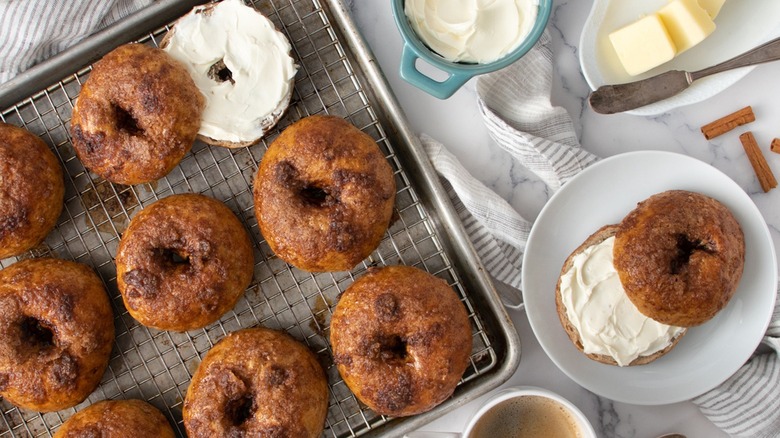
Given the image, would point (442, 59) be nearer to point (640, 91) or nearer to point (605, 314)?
point (640, 91)

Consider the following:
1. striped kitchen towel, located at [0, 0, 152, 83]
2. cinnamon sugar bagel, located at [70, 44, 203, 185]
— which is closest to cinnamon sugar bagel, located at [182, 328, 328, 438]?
cinnamon sugar bagel, located at [70, 44, 203, 185]

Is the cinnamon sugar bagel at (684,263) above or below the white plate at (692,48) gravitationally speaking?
below

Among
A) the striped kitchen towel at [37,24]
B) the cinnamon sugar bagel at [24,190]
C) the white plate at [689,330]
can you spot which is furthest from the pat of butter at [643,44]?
the cinnamon sugar bagel at [24,190]

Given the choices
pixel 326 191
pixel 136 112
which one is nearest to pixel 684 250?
pixel 326 191

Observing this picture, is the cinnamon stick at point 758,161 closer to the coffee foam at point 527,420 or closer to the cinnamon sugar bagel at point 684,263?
the cinnamon sugar bagel at point 684,263

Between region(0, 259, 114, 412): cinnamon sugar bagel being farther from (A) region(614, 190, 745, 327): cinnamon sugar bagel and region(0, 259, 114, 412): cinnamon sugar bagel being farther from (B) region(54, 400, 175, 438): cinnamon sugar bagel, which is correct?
(A) region(614, 190, 745, 327): cinnamon sugar bagel

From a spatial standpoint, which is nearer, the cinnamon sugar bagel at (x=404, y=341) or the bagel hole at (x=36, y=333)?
the cinnamon sugar bagel at (x=404, y=341)
